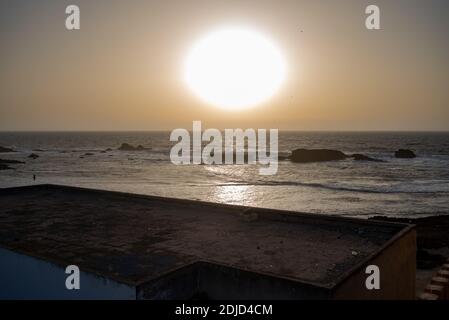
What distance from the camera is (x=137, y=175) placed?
5091cm

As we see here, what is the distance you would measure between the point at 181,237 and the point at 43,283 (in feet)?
9.86

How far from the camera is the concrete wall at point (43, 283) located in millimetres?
6398

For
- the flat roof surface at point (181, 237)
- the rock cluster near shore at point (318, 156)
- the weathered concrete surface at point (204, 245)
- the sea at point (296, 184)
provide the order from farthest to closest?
the rock cluster near shore at point (318, 156) < the sea at point (296, 184) < the flat roof surface at point (181, 237) < the weathered concrete surface at point (204, 245)

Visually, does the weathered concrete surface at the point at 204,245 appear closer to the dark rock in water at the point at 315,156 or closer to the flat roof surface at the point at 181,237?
the flat roof surface at the point at 181,237

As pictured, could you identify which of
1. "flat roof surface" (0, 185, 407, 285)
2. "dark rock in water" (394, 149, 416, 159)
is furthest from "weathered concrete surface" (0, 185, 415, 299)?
"dark rock in water" (394, 149, 416, 159)

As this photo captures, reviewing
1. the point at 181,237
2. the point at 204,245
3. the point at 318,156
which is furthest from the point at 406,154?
the point at 204,245

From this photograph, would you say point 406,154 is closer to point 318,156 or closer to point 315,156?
point 318,156

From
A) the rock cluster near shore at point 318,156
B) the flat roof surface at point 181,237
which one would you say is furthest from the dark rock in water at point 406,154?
the flat roof surface at point 181,237

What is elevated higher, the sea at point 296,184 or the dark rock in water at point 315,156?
the dark rock in water at point 315,156

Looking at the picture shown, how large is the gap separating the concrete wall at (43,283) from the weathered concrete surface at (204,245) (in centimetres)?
16

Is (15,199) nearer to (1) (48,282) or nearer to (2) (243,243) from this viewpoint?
(1) (48,282)

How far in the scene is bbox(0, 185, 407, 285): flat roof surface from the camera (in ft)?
24.2

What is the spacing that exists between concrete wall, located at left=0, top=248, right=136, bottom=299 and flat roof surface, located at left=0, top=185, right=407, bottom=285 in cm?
14

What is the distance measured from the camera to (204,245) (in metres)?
8.73
